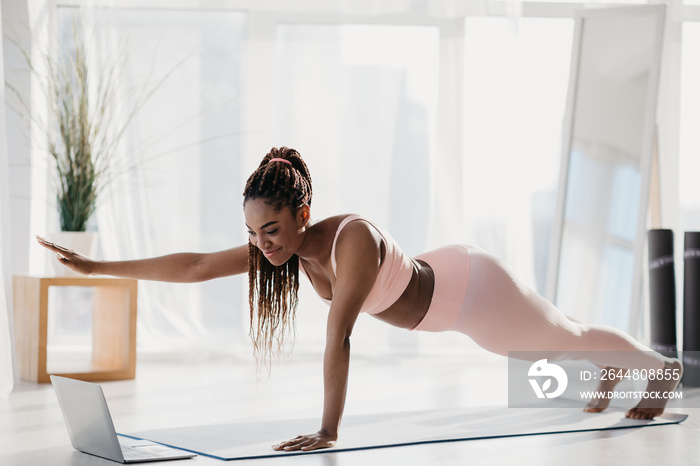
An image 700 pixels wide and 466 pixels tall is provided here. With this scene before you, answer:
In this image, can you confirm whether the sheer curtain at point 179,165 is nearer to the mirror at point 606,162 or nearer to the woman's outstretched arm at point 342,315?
the mirror at point 606,162

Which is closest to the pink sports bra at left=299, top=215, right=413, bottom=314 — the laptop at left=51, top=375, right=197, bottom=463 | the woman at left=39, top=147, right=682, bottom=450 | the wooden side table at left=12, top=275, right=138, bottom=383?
the woman at left=39, top=147, right=682, bottom=450

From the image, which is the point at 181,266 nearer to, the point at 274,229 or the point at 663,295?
the point at 274,229

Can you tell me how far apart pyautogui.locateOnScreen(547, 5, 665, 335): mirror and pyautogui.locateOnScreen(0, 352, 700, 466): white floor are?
2.06 ft

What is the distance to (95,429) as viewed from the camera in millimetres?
2020

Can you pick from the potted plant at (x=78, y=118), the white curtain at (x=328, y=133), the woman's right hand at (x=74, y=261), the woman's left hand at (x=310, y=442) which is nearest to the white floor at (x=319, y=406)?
the woman's left hand at (x=310, y=442)

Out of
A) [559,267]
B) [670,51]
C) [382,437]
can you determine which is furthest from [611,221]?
[382,437]

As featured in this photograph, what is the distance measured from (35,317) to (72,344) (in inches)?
45.4

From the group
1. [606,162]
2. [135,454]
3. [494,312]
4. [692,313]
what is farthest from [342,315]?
[606,162]

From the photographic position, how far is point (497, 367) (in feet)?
13.9

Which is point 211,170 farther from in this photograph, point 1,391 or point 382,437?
point 382,437

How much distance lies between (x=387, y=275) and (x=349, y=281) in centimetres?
17

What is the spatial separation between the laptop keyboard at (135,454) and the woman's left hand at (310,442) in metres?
0.32

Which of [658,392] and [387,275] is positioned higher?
[387,275]

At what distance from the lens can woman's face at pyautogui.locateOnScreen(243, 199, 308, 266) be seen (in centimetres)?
204
